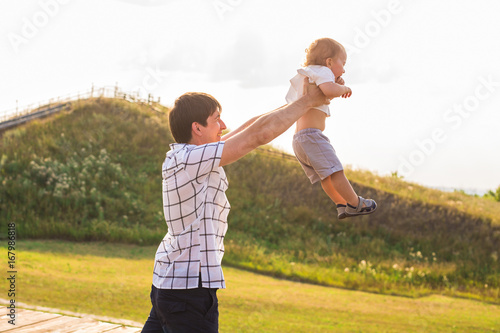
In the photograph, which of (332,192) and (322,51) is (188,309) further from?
(322,51)

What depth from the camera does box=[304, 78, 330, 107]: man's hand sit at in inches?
138

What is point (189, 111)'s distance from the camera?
3307 mm

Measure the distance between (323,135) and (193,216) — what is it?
121 cm

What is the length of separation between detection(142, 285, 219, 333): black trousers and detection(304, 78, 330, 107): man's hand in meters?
1.35

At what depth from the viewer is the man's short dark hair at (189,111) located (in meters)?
3.30

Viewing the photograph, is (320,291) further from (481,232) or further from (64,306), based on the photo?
(481,232)

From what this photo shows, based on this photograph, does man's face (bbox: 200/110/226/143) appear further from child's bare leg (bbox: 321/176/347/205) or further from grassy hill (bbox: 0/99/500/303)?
grassy hill (bbox: 0/99/500/303)

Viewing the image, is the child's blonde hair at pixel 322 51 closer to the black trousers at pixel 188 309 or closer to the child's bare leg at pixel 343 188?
the child's bare leg at pixel 343 188

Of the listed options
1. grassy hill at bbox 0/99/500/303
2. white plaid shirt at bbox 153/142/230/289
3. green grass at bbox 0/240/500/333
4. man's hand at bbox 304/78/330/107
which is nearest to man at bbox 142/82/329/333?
white plaid shirt at bbox 153/142/230/289

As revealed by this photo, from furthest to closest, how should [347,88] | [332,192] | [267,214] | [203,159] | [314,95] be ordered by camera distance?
[267,214], [332,192], [347,88], [314,95], [203,159]

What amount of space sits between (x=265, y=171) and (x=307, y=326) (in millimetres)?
14041

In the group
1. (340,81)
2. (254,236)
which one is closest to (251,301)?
(254,236)

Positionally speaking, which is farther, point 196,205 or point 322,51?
point 322,51

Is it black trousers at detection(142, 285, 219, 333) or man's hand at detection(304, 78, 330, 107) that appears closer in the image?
black trousers at detection(142, 285, 219, 333)
